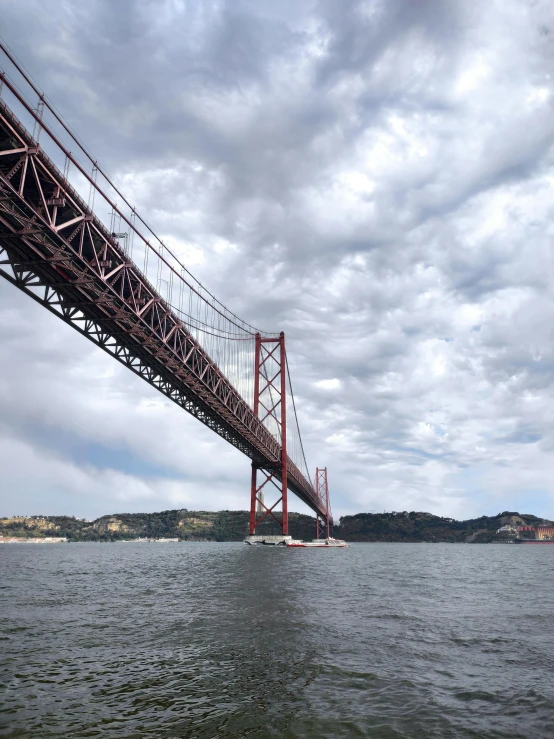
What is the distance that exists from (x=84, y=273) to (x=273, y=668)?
65.2 feet

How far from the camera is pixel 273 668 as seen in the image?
9.38 metres

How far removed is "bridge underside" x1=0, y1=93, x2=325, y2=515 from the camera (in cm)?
1872

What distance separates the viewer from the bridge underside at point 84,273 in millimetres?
18719

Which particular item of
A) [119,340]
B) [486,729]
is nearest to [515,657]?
[486,729]

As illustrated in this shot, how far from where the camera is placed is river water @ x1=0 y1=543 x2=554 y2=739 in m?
6.88

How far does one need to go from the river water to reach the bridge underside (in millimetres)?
13960

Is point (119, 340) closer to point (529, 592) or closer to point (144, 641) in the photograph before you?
point (144, 641)

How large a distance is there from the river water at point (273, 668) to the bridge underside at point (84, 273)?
45.8ft

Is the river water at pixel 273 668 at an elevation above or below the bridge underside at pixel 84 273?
below

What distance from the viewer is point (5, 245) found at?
68.4 feet

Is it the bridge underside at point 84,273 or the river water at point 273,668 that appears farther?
the bridge underside at point 84,273

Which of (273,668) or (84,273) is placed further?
(84,273)

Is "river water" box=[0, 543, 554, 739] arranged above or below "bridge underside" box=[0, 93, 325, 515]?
below

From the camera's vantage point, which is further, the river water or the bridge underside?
the bridge underside
